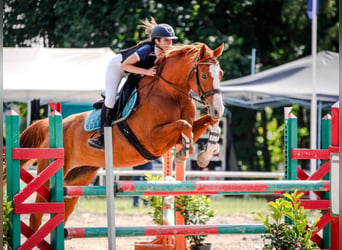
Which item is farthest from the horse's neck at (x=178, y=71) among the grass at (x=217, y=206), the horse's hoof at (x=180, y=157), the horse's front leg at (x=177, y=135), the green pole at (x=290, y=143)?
the grass at (x=217, y=206)

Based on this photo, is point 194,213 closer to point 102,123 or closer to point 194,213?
point 194,213

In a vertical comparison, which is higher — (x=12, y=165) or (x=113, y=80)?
(x=113, y=80)

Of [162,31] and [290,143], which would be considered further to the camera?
[162,31]

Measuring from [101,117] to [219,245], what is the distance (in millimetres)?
2120

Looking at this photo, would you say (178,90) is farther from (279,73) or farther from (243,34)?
(243,34)

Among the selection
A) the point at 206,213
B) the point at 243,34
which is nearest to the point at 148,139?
the point at 206,213

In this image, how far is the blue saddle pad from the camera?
601 centimetres

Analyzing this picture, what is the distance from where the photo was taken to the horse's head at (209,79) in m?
5.50

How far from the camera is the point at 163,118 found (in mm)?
5840

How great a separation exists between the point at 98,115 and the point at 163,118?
639 mm

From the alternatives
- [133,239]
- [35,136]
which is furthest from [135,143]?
[133,239]

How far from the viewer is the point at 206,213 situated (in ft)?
20.5

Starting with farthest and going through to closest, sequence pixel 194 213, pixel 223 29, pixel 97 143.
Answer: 1. pixel 223 29
2. pixel 194 213
3. pixel 97 143

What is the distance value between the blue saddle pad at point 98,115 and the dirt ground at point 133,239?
3.94 ft
